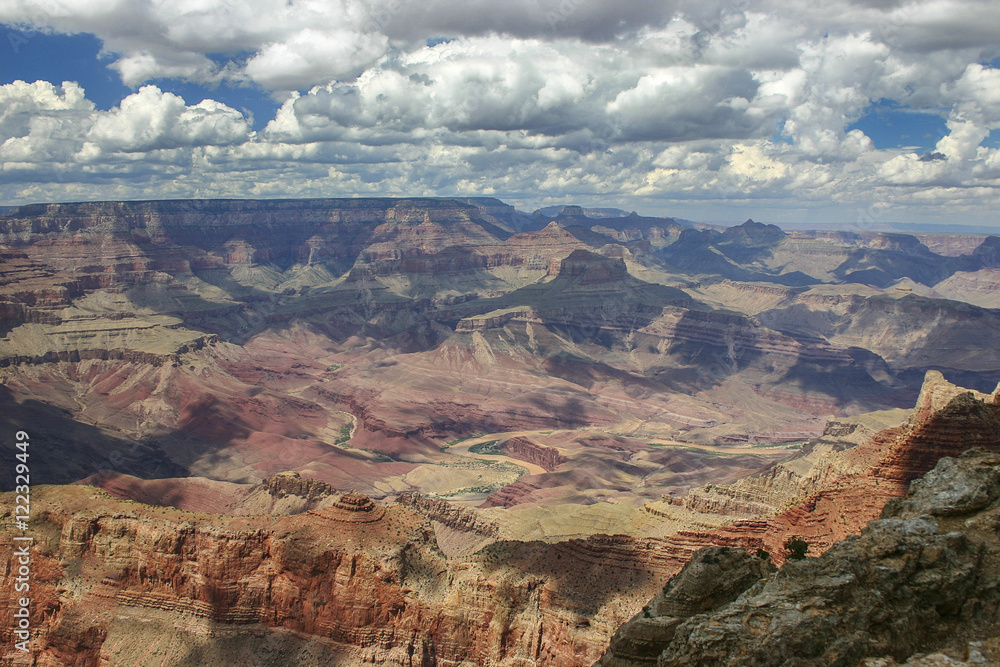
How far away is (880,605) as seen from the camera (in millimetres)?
17750

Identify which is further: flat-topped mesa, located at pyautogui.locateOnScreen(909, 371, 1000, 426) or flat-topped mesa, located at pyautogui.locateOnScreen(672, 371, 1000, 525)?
flat-topped mesa, located at pyautogui.locateOnScreen(909, 371, 1000, 426)

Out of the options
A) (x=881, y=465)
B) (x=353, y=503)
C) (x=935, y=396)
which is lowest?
(x=353, y=503)

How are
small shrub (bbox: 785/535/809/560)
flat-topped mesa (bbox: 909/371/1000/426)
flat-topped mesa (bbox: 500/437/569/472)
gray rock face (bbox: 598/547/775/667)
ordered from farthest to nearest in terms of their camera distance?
flat-topped mesa (bbox: 500/437/569/472), flat-topped mesa (bbox: 909/371/1000/426), small shrub (bbox: 785/535/809/560), gray rock face (bbox: 598/547/775/667)

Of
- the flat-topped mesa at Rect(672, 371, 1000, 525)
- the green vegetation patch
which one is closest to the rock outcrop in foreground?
the flat-topped mesa at Rect(672, 371, 1000, 525)

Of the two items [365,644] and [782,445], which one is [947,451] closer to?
[365,644]

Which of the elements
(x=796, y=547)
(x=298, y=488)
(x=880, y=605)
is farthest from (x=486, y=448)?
(x=880, y=605)

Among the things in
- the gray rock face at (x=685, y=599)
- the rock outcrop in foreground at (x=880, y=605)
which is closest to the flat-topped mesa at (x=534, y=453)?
the gray rock face at (x=685, y=599)

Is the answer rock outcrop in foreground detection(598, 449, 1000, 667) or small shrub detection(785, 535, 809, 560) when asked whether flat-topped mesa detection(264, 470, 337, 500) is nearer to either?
small shrub detection(785, 535, 809, 560)

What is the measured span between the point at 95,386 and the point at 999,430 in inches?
7651

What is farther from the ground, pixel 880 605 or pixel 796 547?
pixel 880 605

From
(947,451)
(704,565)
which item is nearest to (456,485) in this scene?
(947,451)

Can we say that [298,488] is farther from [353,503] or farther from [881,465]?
[881,465]

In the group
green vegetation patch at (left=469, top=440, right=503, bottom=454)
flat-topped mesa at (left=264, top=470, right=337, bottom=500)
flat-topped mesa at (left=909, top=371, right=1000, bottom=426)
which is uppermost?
flat-topped mesa at (left=909, top=371, right=1000, bottom=426)

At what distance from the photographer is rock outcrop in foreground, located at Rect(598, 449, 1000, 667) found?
1686 centimetres
